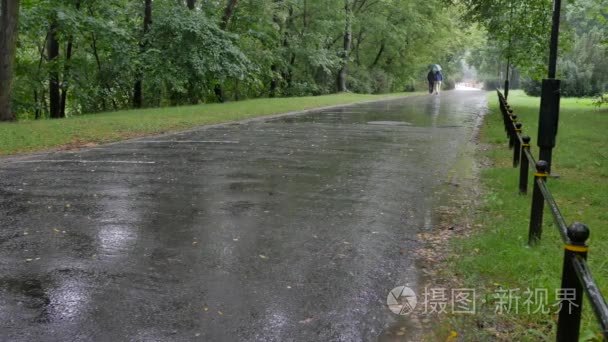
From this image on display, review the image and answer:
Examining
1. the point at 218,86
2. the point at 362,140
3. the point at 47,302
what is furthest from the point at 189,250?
the point at 218,86

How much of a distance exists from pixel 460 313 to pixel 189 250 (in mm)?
2704

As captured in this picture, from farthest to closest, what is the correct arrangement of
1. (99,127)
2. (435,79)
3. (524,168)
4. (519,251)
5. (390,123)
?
1. (435,79)
2. (390,123)
3. (99,127)
4. (524,168)
5. (519,251)

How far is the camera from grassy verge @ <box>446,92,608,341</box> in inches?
163

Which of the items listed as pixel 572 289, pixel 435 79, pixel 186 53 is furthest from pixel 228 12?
pixel 572 289

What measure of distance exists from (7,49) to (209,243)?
47.9 ft

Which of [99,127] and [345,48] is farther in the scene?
[345,48]

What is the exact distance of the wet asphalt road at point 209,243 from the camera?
13.7ft

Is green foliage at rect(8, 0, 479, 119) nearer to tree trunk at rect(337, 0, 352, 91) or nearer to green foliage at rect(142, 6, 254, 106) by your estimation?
green foliage at rect(142, 6, 254, 106)

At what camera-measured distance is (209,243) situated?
19.5 feet

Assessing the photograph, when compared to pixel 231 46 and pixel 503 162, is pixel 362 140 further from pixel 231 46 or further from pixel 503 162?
pixel 231 46

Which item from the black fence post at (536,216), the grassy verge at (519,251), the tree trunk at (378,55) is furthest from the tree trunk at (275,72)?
the black fence post at (536,216)

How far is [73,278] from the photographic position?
4949 mm

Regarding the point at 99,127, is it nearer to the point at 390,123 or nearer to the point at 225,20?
the point at 390,123

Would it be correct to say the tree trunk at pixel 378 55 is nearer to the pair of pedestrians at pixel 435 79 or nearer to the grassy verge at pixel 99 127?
the pair of pedestrians at pixel 435 79
